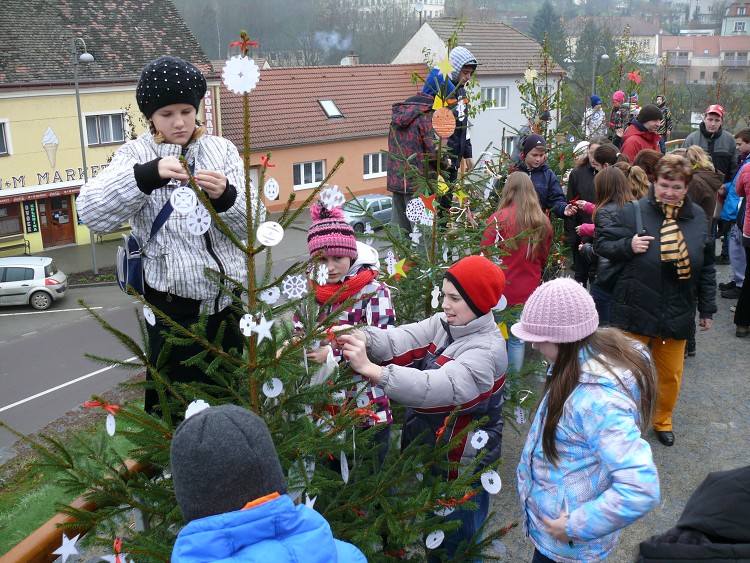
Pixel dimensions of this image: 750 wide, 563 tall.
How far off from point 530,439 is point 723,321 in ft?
20.0

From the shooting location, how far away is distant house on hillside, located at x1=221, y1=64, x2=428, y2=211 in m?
33.4

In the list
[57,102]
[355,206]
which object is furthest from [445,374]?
[57,102]

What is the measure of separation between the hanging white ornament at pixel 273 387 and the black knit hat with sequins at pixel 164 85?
1.12 meters

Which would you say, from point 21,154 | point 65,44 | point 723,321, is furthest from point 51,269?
point 723,321

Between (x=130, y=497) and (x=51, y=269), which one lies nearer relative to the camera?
(x=130, y=497)

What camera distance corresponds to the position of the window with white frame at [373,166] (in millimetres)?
37125

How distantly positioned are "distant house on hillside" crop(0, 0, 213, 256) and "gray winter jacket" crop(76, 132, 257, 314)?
2451cm

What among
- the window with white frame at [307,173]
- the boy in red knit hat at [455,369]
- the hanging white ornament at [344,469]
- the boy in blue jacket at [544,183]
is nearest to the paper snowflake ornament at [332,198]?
the boy in red knit hat at [455,369]

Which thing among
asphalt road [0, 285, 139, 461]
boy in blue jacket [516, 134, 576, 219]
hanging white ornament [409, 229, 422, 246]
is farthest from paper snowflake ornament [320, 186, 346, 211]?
asphalt road [0, 285, 139, 461]

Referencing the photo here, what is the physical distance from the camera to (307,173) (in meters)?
35.4

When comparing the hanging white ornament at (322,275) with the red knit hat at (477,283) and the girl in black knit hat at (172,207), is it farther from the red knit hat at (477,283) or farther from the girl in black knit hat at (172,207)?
the red knit hat at (477,283)

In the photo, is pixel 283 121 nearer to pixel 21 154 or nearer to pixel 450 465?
pixel 21 154

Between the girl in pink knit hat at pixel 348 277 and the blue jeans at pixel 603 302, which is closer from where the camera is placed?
the girl in pink knit hat at pixel 348 277

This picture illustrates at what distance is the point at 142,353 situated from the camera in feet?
8.71
